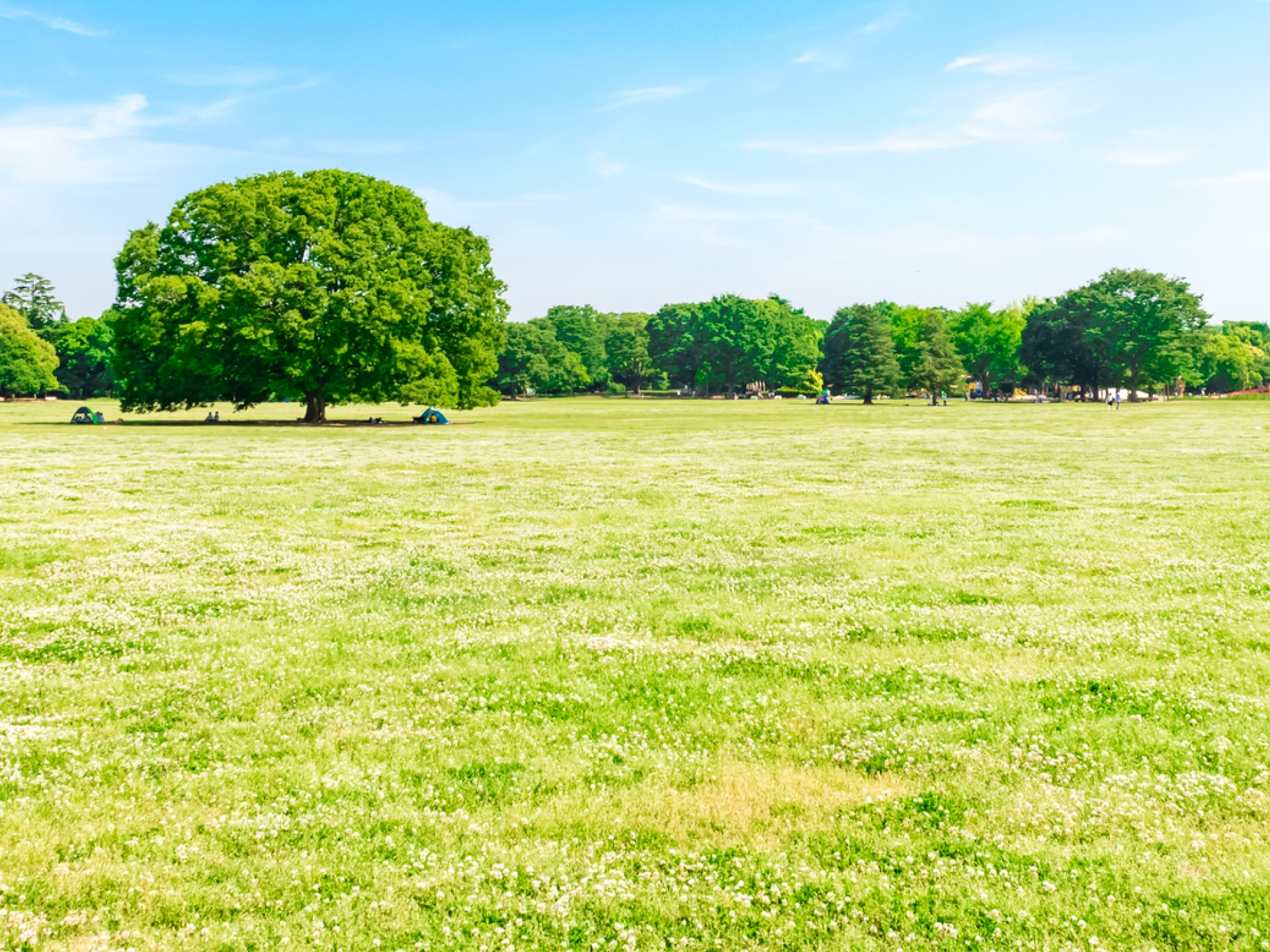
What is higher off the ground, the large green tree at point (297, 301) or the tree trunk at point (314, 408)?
the large green tree at point (297, 301)

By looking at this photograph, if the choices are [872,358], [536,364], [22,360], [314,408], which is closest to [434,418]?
[314,408]

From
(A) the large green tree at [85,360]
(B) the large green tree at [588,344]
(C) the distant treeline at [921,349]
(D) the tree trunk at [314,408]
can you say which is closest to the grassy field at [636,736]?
(D) the tree trunk at [314,408]

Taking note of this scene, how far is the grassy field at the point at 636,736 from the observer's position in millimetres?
5926

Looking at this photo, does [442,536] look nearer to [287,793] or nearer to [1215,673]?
[287,793]

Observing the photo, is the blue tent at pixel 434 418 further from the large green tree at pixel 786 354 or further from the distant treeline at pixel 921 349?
the large green tree at pixel 786 354

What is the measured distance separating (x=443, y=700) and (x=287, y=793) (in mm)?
2272

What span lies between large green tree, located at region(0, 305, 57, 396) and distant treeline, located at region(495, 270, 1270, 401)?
71.1 m

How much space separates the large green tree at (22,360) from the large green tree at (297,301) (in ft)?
255

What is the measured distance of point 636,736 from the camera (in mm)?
8703

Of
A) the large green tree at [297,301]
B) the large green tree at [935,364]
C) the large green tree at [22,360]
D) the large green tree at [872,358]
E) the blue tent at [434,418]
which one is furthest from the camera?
the large green tree at [872,358]

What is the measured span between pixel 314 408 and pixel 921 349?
309ft

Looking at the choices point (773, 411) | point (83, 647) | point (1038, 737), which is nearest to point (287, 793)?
point (83, 647)

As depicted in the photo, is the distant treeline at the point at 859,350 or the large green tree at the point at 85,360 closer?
the distant treeline at the point at 859,350

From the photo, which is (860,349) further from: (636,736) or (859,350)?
(636,736)
